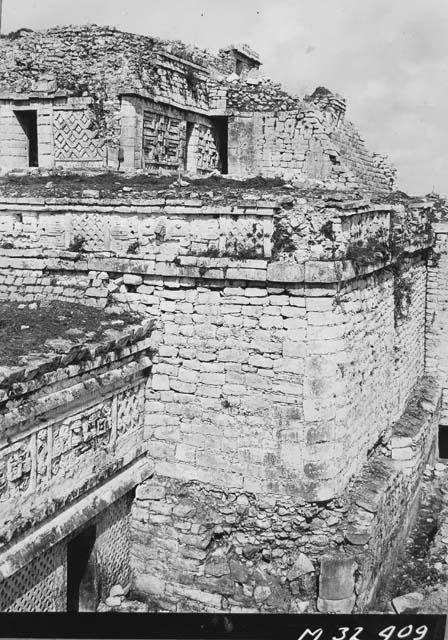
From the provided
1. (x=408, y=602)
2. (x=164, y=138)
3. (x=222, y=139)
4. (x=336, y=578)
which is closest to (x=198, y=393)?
(x=336, y=578)

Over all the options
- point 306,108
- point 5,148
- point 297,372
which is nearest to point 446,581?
point 297,372

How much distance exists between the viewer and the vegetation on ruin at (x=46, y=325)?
22.5ft

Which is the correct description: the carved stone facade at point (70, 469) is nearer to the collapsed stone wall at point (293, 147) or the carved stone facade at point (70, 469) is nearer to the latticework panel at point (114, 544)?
the latticework panel at point (114, 544)

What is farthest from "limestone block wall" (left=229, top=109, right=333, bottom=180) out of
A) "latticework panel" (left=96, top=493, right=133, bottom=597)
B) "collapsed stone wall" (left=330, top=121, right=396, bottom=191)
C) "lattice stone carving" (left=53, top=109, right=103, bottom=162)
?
"latticework panel" (left=96, top=493, right=133, bottom=597)

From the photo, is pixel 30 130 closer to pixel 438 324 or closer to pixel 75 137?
pixel 75 137

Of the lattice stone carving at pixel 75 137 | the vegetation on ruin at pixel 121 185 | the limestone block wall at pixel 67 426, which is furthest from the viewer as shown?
the lattice stone carving at pixel 75 137

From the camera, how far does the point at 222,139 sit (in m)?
14.6

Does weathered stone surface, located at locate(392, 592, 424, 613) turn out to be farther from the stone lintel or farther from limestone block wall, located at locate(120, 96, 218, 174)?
→ limestone block wall, located at locate(120, 96, 218, 174)

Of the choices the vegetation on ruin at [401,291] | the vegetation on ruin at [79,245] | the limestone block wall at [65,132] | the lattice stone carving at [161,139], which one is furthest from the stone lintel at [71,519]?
the lattice stone carving at [161,139]

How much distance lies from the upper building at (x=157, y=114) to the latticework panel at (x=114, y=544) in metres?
5.36

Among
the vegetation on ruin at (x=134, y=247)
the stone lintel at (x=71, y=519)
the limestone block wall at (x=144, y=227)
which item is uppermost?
the limestone block wall at (x=144, y=227)

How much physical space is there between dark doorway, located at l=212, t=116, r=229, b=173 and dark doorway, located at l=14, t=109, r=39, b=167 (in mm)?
3751

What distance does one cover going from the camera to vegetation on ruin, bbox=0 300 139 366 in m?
6.85

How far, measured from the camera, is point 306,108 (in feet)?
44.9
